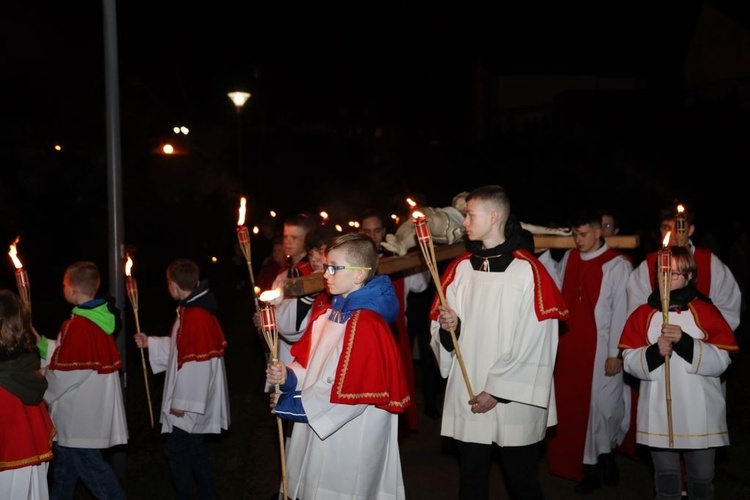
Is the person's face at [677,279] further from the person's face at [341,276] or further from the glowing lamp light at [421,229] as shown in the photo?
the person's face at [341,276]

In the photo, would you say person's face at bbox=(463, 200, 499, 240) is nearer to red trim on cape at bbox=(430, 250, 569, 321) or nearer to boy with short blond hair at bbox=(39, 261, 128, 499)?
red trim on cape at bbox=(430, 250, 569, 321)

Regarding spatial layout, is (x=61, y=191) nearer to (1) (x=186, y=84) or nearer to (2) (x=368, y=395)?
(1) (x=186, y=84)

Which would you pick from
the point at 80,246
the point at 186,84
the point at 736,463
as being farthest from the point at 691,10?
the point at 736,463

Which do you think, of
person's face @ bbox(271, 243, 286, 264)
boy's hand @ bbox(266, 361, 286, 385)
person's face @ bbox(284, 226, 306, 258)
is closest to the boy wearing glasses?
boy's hand @ bbox(266, 361, 286, 385)

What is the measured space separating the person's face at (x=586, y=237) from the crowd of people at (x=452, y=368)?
17mm

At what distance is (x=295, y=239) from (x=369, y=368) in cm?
280

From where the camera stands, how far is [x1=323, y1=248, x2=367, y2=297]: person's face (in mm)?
5254

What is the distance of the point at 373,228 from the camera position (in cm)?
919

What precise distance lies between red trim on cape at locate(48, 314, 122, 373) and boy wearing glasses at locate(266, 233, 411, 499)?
204 cm

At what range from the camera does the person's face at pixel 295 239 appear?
771cm

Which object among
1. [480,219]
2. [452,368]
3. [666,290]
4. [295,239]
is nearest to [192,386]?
[295,239]

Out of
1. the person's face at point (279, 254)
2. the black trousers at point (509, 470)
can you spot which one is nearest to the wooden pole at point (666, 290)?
the black trousers at point (509, 470)

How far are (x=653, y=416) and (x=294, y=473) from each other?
2.41 metres

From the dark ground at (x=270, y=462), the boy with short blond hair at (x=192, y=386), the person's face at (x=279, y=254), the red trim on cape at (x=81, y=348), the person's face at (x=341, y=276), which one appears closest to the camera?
the person's face at (x=341, y=276)
